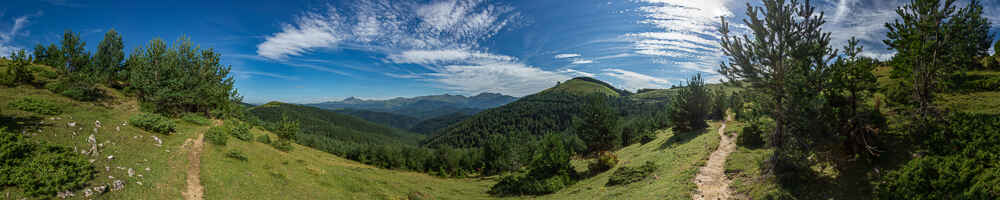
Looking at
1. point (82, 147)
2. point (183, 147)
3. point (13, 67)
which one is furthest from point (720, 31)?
point (13, 67)

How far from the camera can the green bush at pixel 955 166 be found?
7336 mm

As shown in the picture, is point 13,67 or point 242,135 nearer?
point 13,67

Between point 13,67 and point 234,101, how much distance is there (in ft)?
62.2

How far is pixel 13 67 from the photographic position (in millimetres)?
19812

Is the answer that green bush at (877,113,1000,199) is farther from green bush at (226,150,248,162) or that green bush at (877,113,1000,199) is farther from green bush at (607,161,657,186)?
green bush at (226,150,248,162)

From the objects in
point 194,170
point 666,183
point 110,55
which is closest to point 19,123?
point 194,170

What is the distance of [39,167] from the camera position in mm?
9969

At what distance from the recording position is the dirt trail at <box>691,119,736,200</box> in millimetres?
16516

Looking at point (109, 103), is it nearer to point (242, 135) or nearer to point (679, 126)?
point (242, 135)

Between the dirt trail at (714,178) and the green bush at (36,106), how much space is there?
120 feet

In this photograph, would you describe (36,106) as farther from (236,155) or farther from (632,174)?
(632,174)

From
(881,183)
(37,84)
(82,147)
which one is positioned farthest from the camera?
(37,84)

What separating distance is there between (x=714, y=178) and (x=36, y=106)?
4029cm

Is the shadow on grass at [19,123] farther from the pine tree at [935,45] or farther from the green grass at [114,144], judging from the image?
the pine tree at [935,45]
